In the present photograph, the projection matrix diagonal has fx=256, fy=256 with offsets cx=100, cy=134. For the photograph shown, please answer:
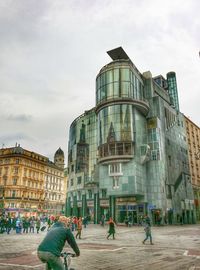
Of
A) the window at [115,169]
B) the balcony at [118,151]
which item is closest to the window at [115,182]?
the window at [115,169]

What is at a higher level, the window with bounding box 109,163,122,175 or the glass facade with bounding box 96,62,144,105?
the glass facade with bounding box 96,62,144,105

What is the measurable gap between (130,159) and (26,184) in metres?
51.1

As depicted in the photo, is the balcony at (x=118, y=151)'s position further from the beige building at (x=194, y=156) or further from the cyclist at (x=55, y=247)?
the cyclist at (x=55, y=247)

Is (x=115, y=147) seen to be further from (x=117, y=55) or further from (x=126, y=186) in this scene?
(x=117, y=55)

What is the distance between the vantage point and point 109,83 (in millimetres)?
48625

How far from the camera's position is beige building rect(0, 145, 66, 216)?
79250 mm

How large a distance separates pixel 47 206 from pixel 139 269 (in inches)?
3505

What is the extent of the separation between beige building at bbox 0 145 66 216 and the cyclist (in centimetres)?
7477

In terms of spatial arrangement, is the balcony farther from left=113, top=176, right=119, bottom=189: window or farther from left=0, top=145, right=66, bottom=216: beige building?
left=0, top=145, right=66, bottom=216: beige building

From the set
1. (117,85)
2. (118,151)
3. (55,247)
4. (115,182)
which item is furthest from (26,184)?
(55,247)

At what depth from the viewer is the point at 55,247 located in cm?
479

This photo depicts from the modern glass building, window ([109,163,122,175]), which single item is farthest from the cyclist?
window ([109,163,122,175])

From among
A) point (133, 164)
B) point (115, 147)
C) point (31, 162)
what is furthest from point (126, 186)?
point (31, 162)

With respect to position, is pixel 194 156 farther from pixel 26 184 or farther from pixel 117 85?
pixel 26 184
